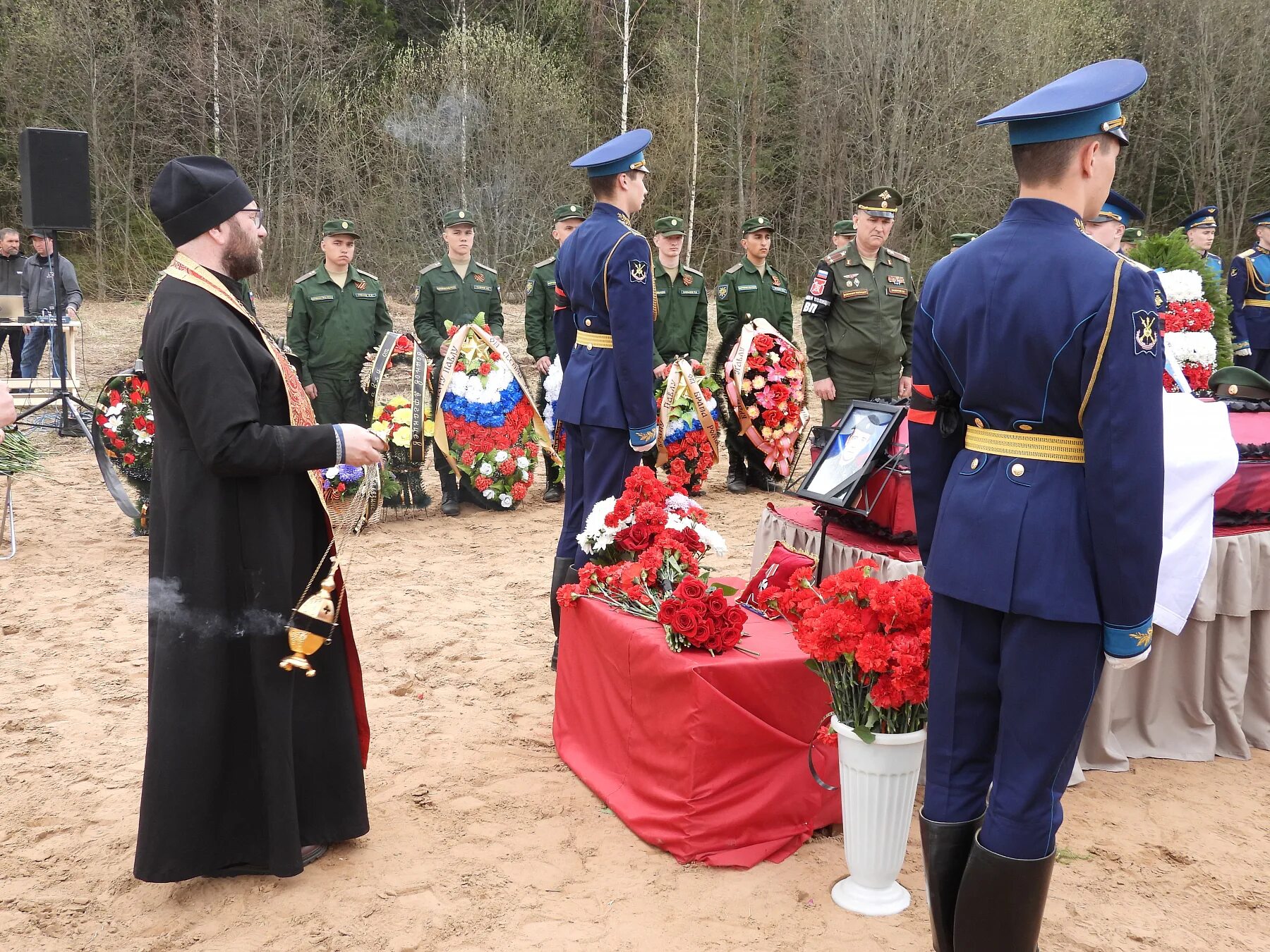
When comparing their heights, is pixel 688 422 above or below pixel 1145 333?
below

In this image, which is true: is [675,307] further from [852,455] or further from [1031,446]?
[1031,446]

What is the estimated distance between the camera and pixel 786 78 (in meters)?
24.9

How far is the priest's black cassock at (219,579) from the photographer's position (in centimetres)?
280

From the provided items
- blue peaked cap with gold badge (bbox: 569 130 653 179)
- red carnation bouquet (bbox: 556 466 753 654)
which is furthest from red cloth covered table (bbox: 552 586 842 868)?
blue peaked cap with gold badge (bbox: 569 130 653 179)

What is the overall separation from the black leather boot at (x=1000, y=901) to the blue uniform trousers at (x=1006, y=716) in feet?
0.10

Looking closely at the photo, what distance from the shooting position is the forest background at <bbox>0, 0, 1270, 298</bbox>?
21312 mm

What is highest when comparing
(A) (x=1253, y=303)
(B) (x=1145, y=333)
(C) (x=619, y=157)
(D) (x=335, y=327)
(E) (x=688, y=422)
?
(C) (x=619, y=157)

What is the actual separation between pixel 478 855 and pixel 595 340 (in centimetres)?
226

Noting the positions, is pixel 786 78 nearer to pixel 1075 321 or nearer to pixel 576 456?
pixel 576 456

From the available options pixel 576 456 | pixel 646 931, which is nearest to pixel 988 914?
pixel 646 931

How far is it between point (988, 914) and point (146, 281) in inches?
885

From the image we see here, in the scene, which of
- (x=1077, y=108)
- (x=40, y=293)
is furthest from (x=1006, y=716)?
(x=40, y=293)

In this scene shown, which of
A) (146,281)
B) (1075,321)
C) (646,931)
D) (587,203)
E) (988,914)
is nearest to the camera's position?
(1075,321)

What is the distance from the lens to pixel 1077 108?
2.20m
